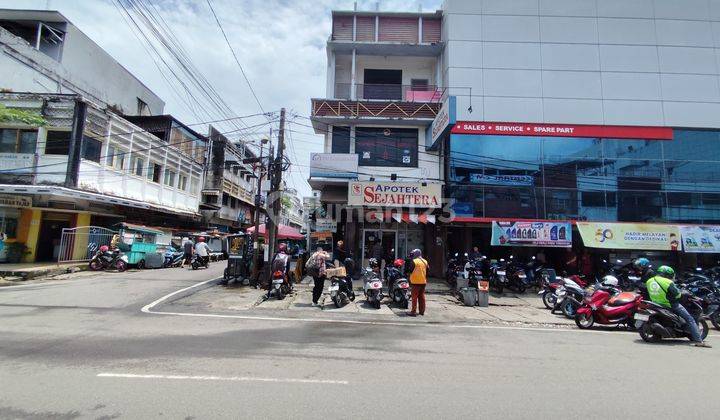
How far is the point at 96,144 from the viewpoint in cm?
1903

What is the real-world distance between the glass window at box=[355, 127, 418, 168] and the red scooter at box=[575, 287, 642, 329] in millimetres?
10442

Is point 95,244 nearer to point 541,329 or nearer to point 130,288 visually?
point 130,288

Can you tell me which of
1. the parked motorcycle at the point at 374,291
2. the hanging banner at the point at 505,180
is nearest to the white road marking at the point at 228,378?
the parked motorcycle at the point at 374,291

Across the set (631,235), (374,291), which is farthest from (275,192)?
(631,235)

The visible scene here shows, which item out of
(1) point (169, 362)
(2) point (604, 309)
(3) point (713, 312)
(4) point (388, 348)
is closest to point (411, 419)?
(4) point (388, 348)

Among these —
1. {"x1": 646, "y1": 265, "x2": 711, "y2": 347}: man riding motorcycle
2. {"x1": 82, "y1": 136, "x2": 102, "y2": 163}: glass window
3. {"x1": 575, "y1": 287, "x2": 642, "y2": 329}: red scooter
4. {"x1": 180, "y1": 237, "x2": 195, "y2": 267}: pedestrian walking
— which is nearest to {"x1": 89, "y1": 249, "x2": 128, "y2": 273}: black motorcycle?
{"x1": 180, "y1": 237, "x2": 195, "y2": 267}: pedestrian walking

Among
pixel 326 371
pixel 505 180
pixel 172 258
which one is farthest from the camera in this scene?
pixel 172 258

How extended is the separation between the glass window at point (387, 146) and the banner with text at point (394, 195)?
2288 mm

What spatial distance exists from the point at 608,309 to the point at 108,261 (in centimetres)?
1950

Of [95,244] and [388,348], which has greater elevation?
[95,244]

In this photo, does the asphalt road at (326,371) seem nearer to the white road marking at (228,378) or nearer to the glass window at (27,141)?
the white road marking at (228,378)

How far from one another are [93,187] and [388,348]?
62.5 ft

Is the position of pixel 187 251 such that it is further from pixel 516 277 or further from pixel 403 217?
pixel 516 277

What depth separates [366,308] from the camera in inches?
423
